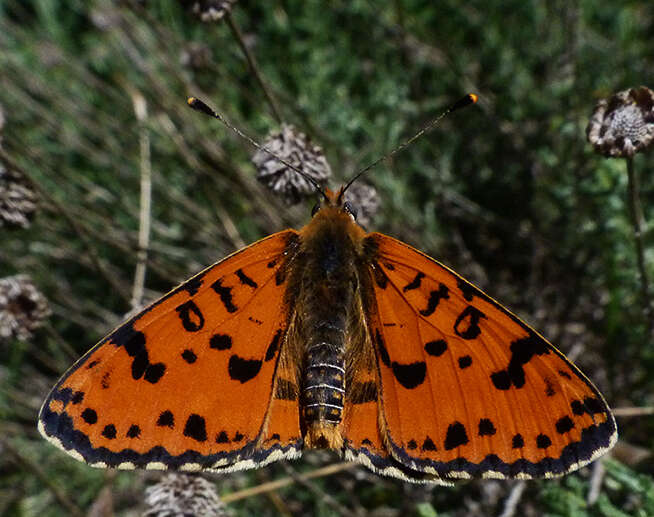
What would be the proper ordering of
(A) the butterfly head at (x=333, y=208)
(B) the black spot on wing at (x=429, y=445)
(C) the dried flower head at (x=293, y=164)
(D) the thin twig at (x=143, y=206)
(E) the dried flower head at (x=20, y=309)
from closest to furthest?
(B) the black spot on wing at (x=429, y=445) → (A) the butterfly head at (x=333, y=208) → (C) the dried flower head at (x=293, y=164) → (E) the dried flower head at (x=20, y=309) → (D) the thin twig at (x=143, y=206)

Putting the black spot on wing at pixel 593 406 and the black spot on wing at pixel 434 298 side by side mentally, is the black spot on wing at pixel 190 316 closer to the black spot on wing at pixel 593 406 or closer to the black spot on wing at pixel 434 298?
the black spot on wing at pixel 434 298

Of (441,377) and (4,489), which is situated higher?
(4,489)

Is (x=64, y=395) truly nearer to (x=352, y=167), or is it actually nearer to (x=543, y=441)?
(x=543, y=441)

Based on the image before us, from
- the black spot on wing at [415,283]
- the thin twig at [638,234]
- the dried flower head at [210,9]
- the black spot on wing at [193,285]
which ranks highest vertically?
the dried flower head at [210,9]

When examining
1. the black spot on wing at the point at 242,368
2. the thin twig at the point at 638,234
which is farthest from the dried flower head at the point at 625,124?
the black spot on wing at the point at 242,368

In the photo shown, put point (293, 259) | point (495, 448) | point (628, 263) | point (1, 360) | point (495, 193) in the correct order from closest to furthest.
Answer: point (495, 448) → point (293, 259) → point (628, 263) → point (495, 193) → point (1, 360)

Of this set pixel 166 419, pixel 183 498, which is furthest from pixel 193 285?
pixel 183 498

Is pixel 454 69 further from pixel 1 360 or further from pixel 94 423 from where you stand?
pixel 1 360

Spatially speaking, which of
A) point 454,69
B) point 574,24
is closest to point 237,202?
point 454,69
